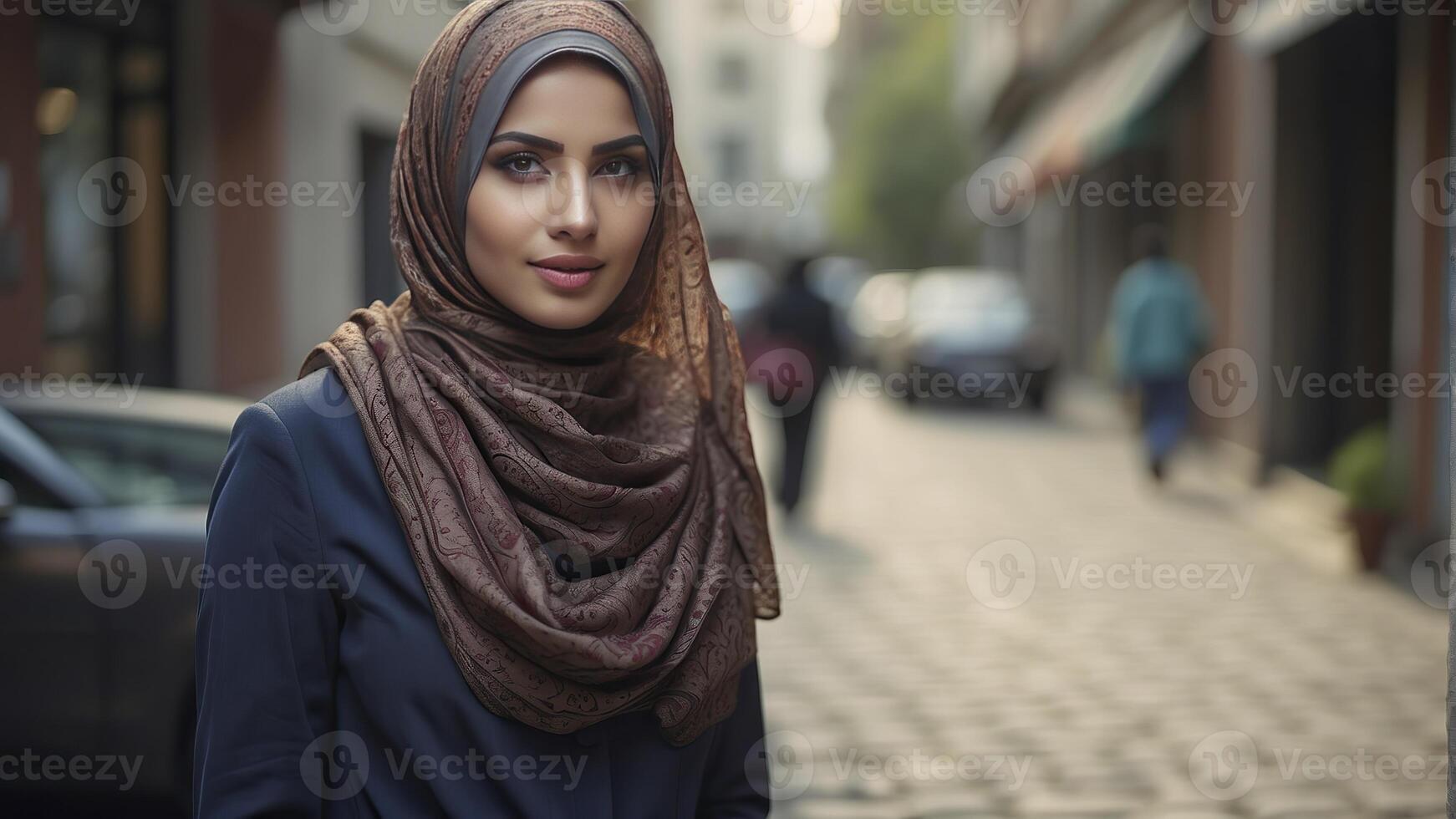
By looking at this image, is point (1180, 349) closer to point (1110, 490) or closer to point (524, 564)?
point (1110, 490)

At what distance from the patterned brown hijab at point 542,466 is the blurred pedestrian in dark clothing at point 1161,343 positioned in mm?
11007

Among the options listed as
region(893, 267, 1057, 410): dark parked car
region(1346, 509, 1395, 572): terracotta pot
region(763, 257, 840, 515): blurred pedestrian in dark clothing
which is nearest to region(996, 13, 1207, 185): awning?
region(893, 267, 1057, 410): dark parked car

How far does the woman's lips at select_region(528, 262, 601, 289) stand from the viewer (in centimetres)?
187

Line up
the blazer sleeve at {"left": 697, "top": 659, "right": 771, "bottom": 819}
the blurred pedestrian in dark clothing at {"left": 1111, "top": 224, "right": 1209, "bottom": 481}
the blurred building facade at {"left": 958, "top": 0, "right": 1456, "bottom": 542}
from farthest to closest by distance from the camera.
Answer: the blurred pedestrian in dark clothing at {"left": 1111, "top": 224, "right": 1209, "bottom": 481}, the blurred building facade at {"left": 958, "top": 0, "right": 1456, "bottom": 542}, the blazer sleeve at {"left": 697, "top": 659, "right": 771, "bottom": 819}

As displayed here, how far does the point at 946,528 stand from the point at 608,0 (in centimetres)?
927

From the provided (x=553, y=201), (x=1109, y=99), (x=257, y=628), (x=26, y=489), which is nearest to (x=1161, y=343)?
(x=1109, y=99)

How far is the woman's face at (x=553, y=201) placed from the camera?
1.86 m

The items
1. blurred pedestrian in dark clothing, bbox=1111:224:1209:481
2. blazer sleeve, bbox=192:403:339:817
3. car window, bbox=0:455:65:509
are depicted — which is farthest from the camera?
blurred pedestrian in dark clothing, bbox=1111:224:1209:481

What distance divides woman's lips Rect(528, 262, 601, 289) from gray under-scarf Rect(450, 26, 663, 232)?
0.13 meters

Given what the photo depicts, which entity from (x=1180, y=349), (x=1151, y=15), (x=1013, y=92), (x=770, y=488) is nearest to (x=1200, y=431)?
(x=1180, y=349)

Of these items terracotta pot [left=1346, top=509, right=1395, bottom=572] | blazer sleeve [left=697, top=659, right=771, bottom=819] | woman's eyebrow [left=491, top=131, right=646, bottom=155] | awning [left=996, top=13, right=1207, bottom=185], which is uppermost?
awning [left=996, top=13, right=1207, bottom=185]

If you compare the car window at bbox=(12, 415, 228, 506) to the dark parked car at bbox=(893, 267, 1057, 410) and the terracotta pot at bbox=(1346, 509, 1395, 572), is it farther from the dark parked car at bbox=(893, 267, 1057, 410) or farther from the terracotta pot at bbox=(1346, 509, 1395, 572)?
the dark parked car at bbox=(893, 267, 1057, 410)

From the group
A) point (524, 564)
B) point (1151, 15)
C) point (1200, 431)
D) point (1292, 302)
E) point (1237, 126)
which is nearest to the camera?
point (524, 564)

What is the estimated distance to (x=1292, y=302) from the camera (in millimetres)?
12469
